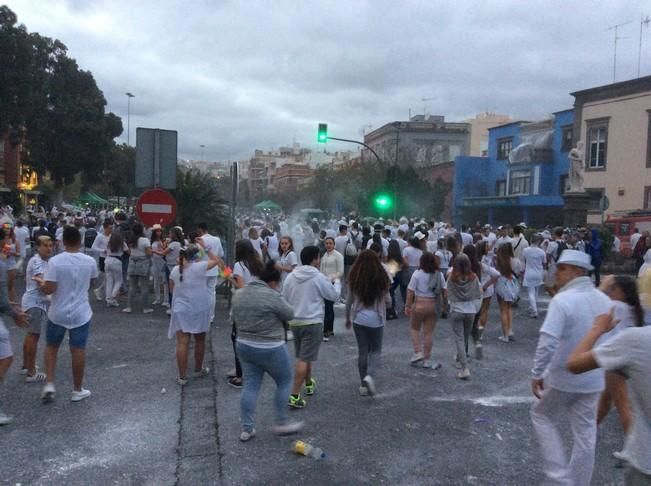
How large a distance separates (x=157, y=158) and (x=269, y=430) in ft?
19.6

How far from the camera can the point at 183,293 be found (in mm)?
6766

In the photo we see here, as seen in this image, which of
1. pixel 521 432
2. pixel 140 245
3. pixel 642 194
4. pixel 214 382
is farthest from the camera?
pixel 642 194

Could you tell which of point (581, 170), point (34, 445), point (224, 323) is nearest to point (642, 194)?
point (581, 170)

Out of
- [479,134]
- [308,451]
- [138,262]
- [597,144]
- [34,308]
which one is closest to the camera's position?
[308,451]

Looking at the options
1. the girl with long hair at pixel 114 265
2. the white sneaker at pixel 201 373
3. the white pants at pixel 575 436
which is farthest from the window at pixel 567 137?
the white pants at pixel 575 436

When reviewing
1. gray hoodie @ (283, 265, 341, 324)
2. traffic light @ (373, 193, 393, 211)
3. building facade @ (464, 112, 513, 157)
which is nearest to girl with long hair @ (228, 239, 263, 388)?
gray hoodie @ (283, 265, 341, 324)

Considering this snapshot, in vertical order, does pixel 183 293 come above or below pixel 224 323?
above

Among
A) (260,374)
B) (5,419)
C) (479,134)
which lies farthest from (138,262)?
(479,134)

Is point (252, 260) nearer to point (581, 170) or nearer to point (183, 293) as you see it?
point (183, 293)

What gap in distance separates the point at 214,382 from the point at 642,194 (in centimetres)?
3179

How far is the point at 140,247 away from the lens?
36.0 feet

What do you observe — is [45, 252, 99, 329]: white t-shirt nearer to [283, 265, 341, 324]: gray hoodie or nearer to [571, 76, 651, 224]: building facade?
[283, 265, 341, 324]: gray hoodie

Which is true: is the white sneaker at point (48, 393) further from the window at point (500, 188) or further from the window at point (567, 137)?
Result: the window at point (500, 188)

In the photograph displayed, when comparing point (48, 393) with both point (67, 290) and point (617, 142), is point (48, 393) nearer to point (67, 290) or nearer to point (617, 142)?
point (67, 290)
